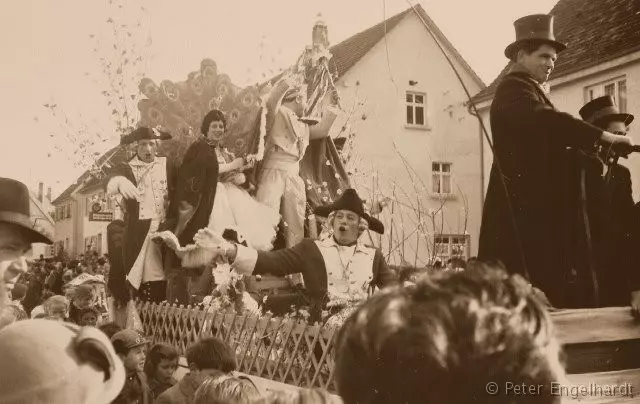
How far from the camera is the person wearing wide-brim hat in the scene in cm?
444

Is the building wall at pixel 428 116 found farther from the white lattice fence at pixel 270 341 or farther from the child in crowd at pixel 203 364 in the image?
the child in crowd at pixel 203 364

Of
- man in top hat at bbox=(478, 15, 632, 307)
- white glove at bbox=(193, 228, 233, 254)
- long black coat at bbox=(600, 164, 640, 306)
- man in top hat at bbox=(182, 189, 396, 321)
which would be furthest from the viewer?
man in top hat at bbox=(182, 189, 396, 321)

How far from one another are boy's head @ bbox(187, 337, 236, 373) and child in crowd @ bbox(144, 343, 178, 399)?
0.88 m

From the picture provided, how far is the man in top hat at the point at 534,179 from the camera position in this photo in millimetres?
4246

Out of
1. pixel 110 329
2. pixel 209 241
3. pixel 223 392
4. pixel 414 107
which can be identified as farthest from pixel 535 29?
pixel 414 107

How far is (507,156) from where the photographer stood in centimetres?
443

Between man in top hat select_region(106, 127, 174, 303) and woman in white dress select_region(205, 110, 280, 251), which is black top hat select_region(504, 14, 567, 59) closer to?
woman in white dress select_region(205, 110, 280, 251)

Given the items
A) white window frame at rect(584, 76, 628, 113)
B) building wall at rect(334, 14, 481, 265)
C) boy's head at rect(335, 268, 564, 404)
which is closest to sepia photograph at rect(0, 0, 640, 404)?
boy's head at rect(335, 268, 564, 404)

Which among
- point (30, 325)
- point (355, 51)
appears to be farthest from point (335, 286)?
point (355, 51)

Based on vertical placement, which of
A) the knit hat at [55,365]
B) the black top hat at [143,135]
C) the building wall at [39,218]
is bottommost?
the knit hat at [55,365]

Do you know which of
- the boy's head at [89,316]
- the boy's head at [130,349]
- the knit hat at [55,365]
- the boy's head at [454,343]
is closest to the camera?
the boy's head at [454,343]

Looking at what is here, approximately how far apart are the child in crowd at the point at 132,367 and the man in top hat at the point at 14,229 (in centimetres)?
196

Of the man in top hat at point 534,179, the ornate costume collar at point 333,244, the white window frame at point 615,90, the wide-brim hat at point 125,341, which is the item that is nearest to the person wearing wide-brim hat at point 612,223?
the man in top hat at point 534,179

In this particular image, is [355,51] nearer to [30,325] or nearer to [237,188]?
[237,188]
